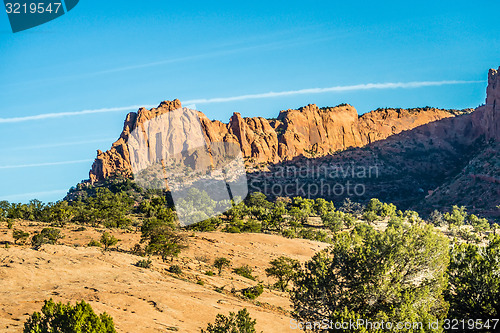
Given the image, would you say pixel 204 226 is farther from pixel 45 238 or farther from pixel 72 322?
pixel 72 322

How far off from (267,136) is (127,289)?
519 feet

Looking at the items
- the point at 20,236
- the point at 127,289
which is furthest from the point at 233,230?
the point at 127,289

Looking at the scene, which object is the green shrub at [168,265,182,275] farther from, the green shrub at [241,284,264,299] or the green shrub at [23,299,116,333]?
the green shrub at [23,299,116,333]

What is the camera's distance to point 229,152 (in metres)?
170

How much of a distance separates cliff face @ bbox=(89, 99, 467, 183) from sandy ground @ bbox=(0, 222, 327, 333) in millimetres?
120810

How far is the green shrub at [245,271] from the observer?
1738 inches

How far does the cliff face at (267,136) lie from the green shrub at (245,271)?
119 meters

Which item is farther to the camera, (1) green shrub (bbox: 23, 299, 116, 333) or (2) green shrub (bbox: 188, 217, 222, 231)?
(2) green shrub (bbox: 188, 217, 222, 231)

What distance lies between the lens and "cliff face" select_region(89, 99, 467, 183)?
166 meters

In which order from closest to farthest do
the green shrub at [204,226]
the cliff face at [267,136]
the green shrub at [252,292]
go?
1. the green shrub at [252,292]
2. the green shrub at [204,226]
3. the cliff face at [267,136]

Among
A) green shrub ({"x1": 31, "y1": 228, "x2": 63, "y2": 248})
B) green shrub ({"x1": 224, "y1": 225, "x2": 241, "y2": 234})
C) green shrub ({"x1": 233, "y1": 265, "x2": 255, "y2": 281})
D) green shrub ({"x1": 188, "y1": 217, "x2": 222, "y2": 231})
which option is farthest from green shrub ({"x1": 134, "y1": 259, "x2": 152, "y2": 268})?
green shrub ({"x1": 188, "y1": 217, "x2": 222, "y2": 231})

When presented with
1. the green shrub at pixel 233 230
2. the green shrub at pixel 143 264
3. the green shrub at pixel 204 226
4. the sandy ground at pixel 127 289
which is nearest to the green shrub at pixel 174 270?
the sandy ground at pixel 127 289

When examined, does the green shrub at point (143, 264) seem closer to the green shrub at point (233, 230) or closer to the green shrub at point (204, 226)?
the green shrub at point (233, 230)

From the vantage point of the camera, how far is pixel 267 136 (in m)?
184
